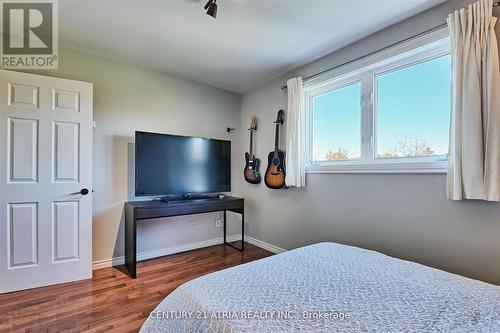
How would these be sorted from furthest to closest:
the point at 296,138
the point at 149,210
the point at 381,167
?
the point at 296,138 → the point at 149,210 → the point at 381,167

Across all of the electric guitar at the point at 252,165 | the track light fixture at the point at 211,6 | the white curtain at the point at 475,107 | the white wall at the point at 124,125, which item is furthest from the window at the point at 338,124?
the white wall at the point at 124,125

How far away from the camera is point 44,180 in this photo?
2.32 m

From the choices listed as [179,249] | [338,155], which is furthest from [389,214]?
[179,249]

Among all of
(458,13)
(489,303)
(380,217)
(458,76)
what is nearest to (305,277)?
(489,303)

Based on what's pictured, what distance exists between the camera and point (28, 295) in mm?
2135

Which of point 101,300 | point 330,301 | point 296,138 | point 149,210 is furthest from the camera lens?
point 296,138

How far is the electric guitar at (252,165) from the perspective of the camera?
356 centimetres

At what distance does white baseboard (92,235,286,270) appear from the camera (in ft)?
9.16

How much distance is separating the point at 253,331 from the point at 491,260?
1.77m

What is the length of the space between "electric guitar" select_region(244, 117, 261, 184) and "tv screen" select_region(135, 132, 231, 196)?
0.96ft

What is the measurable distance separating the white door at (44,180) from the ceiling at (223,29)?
0.58 m

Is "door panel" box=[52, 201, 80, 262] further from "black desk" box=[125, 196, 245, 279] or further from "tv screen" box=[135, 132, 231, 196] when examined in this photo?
"tv screen" box=[135, 132, 231, 196]

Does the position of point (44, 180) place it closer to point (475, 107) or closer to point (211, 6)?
point (211, 6)

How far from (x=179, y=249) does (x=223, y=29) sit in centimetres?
270
